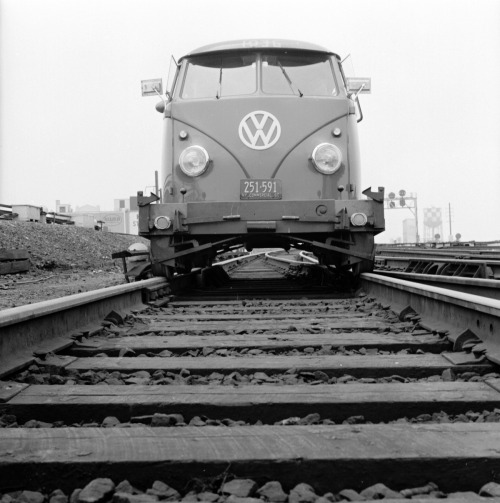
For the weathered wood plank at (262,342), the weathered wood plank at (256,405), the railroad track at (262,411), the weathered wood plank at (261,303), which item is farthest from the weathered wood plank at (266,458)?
the weathered wood plank at (261,303)

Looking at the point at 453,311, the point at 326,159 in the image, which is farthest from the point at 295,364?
the point at 326,159

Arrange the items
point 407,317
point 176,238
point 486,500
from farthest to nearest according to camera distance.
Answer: point 176,238, point 407,317, point 486,500

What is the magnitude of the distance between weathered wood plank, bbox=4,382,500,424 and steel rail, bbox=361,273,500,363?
21.4 inches

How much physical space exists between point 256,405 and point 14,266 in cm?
1200

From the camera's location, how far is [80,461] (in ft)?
5.01

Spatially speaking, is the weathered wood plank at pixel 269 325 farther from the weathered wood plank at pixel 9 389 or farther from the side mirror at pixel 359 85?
the side mirror at pixel 359 85

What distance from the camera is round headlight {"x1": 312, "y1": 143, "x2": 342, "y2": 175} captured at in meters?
6.29

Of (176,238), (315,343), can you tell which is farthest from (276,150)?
(315,343)

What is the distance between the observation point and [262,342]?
10.6ft

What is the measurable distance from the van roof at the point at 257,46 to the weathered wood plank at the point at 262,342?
13.7 feet

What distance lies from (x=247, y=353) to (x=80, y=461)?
1569 mm

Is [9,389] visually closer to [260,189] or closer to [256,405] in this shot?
[256,405]

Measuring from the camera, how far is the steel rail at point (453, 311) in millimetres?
2711

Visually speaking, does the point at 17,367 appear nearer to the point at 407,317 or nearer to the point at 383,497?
the point at 383,497
